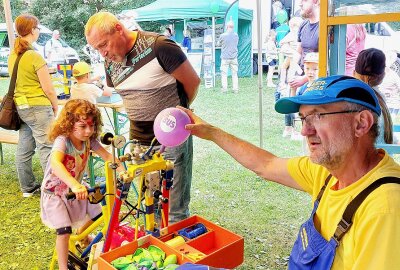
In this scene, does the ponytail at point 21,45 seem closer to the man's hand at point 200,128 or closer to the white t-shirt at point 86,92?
the white t-shirt at point 86,92

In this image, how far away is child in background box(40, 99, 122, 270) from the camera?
255cm

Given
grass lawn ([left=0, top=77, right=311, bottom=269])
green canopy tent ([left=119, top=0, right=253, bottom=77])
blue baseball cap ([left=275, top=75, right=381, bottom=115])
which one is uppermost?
green canopy tent ([left=119, top=0, right=253, bottom=77])

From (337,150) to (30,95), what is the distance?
11.3 ft

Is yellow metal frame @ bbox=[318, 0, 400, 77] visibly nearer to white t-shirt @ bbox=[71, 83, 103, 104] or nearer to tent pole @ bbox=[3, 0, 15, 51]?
white t-shirt @ bbox=[71, 83, 103, 104]

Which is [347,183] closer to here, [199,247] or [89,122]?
[199,247]

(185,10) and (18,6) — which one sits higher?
(18,6)

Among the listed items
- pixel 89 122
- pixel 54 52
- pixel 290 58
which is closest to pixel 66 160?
pixel 89 122

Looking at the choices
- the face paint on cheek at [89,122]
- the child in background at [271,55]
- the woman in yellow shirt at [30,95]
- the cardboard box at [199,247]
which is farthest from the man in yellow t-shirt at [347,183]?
the child in background at [271,55]

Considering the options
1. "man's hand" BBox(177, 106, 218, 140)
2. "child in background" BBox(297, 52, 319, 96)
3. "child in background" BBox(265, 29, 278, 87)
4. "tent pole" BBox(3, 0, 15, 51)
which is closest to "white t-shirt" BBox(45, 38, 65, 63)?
"child in background" BBox(265, 29, 278, 87)

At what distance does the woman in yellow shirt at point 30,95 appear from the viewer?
12.8ft

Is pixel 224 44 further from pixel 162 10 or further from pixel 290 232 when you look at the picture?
pixel 290 232

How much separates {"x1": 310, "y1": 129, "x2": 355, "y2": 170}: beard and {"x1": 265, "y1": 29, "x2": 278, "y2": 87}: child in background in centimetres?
1006

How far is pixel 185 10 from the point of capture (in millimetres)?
12523

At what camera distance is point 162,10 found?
503 inches
